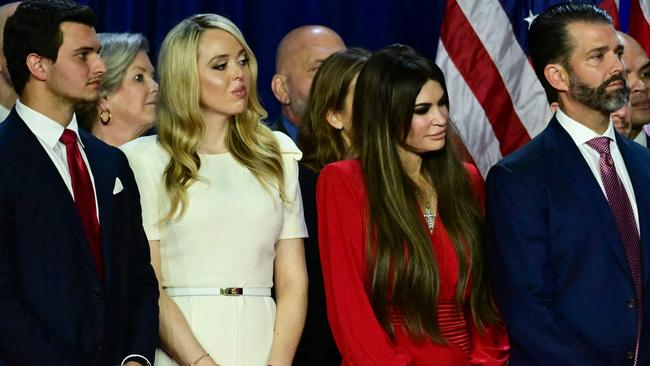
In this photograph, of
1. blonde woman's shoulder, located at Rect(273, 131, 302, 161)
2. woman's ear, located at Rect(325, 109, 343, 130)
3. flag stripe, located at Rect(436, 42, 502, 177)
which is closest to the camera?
blonde woman's shoulder, located at Rect(273, 131, 302, 161)

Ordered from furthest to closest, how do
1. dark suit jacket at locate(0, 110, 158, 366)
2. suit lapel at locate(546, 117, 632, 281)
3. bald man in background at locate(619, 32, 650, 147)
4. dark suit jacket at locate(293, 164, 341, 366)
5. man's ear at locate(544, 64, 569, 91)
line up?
bald man in background at locate(619, 32, 650, 147)
dark suit jacket at locate(293, 164, 341, 366)
man's ear at locate(544, 64, 569, 91)
suit lapel at locate(546, 117, 632, 281)
dark suit jacket at locate(0, 110, 158, 366)

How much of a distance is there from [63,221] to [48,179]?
125 millimetres

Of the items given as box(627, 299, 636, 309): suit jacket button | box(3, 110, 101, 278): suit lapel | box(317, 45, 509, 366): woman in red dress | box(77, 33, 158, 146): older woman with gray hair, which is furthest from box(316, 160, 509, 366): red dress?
box(77, 33, 158, 146): older woman with gray hair

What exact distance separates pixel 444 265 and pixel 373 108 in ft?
1.77

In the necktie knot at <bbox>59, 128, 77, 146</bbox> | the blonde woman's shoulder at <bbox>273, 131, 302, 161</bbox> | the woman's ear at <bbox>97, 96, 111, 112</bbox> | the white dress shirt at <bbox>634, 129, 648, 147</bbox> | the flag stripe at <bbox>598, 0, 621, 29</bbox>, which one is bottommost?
the white dress shirt at <bbox>634, 129, 648, 147</bbox>

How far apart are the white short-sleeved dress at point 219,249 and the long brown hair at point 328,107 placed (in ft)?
2.24

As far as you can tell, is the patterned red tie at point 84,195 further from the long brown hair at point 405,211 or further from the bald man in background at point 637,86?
the bald man in background at point 637,86

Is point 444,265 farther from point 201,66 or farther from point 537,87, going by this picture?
point 537,87

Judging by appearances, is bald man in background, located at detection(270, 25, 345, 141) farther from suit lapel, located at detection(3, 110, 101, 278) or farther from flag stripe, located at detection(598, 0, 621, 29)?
suit lapel, located at detection(3, 110, 101, 278)

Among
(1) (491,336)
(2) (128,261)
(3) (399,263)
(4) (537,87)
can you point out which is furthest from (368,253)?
(4) (537,87)

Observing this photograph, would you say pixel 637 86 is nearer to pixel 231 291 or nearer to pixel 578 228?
pixel 578 228

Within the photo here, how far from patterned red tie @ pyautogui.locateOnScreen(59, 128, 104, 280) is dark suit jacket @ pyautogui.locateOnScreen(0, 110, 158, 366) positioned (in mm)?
20

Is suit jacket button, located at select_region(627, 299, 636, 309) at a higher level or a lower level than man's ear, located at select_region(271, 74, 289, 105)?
lower

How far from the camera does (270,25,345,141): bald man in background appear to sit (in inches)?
204
